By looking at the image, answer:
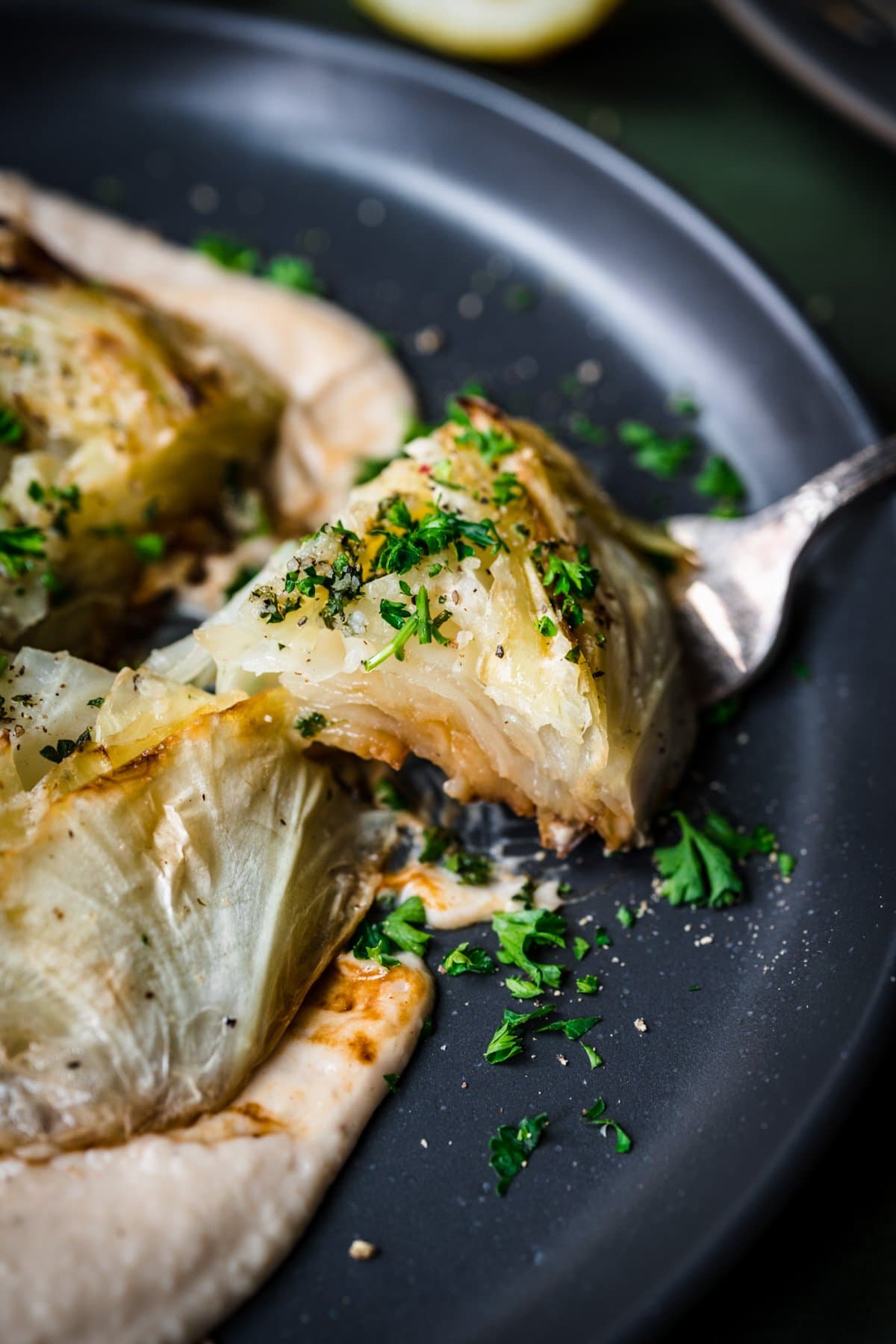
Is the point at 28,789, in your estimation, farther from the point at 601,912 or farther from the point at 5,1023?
the point at 601,912

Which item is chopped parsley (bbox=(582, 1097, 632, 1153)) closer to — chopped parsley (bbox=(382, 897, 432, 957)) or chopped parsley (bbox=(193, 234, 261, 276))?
chopped parsley (bbox=(382, 897, 432, 957))

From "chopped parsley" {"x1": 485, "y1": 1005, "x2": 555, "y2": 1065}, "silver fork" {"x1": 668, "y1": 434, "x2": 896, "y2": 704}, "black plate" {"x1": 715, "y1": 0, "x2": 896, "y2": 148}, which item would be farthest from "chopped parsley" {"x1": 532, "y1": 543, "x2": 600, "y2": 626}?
"black plate" {"x1": 715, "y1": 0, "x2": 896, "y2": 148}

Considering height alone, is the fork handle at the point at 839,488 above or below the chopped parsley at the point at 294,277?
above

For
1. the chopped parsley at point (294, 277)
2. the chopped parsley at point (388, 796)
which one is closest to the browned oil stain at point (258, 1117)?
the chopped parsley at point (388, 796)

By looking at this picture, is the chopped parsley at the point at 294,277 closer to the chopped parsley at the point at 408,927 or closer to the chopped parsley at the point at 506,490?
the chopped parsley at the point at 506,490

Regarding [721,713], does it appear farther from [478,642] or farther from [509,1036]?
[509,1036]

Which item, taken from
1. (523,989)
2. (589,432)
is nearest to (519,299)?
(589,432)
